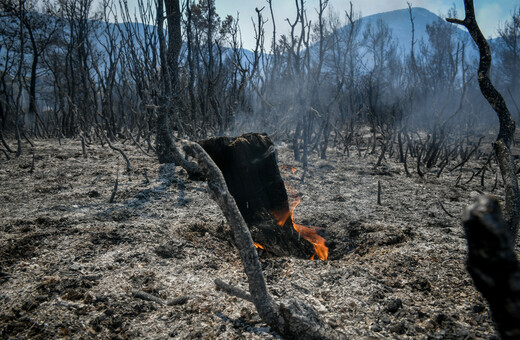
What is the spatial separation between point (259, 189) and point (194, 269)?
88 centimetres

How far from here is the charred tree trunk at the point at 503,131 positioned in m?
1.55

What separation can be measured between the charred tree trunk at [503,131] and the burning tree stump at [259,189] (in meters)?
1.48

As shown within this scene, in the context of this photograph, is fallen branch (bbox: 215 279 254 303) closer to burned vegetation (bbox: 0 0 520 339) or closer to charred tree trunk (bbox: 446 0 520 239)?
burned vegetation (bbox: 0 0 520 339)

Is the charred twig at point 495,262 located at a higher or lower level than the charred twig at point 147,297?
higher

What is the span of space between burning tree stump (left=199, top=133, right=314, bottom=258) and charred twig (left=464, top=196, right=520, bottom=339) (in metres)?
1.97

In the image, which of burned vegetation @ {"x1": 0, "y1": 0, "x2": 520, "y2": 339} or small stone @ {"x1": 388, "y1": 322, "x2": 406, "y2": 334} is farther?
small stone @ {"x1": 388, "y1": 322, "x2": 406, "y2": 334}

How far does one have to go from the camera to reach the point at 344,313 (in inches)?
64.8

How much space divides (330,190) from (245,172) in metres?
2.21

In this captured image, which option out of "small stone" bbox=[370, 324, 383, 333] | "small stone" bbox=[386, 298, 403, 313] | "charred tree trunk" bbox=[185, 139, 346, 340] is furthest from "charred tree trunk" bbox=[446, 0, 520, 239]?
"charred tree trunk" bbox=[185, 139, 346, 340]

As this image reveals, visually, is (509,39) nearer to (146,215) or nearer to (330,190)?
(330,190)

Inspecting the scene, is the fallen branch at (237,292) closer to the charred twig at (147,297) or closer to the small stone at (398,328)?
the charred twig at (147,297)

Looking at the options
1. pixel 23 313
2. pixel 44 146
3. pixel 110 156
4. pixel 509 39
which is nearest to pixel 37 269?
pixel 23 313

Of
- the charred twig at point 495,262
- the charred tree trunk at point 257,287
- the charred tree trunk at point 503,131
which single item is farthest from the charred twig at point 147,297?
the charred tree trunk at point 503,131

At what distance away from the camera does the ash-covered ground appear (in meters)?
1.51
